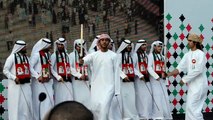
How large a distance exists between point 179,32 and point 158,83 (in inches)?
70.9

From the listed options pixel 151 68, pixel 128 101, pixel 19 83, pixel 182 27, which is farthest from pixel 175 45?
pixel 19 83

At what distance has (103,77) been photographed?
8.51m

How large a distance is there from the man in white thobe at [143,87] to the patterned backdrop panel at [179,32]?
1261 millimetres

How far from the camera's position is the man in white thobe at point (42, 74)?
9.34 metres

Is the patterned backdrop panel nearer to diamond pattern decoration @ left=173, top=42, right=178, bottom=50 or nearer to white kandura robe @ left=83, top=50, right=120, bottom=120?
diamond pattern decoration @ left=173, top=42, right=178, bottom=50

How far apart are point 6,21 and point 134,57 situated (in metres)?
2.83

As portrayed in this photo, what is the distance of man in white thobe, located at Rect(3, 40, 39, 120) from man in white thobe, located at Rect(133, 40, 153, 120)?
8.36 ft

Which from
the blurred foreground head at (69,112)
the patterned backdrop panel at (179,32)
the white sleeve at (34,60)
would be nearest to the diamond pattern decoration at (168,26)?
the patterned backdrop panel at (179,32)

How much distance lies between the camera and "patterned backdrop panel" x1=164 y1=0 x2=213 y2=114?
11945 millimetres

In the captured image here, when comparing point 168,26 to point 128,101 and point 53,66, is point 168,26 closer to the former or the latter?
point 128,101

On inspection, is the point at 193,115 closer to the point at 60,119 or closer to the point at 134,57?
the point at 134,57

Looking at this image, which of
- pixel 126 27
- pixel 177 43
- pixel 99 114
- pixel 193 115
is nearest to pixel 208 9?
pixel 177 43

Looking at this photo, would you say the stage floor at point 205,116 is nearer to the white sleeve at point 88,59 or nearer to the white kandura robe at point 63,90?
the white kandura robe at point 63,90

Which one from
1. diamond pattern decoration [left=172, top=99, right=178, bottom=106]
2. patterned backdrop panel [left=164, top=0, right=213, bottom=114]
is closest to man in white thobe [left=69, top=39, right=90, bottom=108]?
patterned backdrop panel [left=164, top=0, right=213, bottom=114]
